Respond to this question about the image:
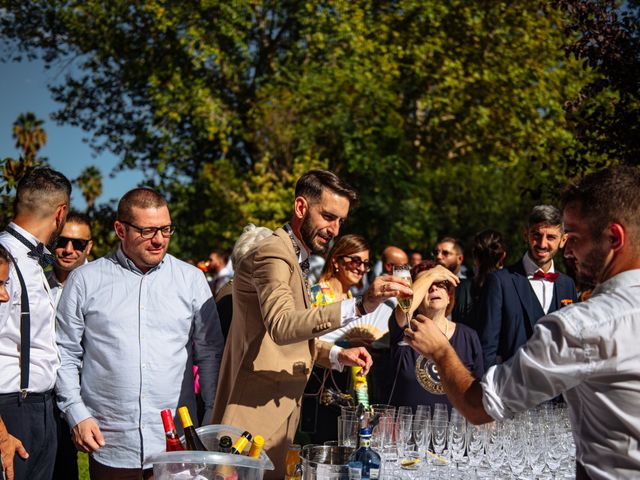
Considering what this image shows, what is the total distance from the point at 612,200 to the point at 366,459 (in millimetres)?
1251

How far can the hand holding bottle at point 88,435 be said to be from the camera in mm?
3371

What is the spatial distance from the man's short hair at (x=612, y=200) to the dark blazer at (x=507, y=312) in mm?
3107

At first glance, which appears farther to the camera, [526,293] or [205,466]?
[526,293]

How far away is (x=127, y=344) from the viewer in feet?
11.7

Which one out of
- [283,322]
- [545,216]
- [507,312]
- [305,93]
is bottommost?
[283,322]

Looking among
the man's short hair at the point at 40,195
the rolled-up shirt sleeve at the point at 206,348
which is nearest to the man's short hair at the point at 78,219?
the man's short hair at the point at 40,195

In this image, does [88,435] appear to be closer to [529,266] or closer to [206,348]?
[206,348]

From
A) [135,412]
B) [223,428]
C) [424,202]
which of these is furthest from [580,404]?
[424,202]

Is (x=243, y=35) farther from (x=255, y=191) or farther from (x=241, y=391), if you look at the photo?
(x=241, y=391)

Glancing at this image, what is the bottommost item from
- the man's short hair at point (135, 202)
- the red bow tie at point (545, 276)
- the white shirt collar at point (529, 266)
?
the man's short hair at point (135, 202)

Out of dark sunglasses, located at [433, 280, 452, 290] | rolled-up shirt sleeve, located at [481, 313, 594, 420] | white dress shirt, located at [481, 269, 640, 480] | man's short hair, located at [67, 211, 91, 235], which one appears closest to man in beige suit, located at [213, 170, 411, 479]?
rolled-up shirt sleeve, located at [481, 313, 594, 420]

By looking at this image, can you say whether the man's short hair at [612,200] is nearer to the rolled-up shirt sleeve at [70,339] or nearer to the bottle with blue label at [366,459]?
the bottle with blue label at [366,459]

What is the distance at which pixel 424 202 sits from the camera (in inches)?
719

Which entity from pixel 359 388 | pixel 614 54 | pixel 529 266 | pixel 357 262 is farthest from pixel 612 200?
pixel 614 54
